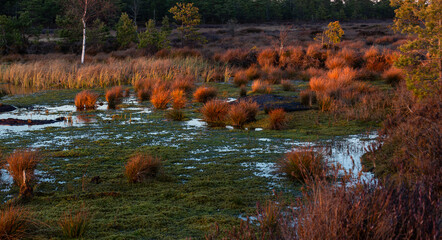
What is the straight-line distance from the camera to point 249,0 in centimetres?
8694

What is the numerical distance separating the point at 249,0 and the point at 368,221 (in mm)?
88005

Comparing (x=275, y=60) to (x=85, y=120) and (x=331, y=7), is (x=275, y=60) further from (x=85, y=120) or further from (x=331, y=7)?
(x=331, y=7)

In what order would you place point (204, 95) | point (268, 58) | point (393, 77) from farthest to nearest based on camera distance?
1. point (268, 58)
2. point (393, 77)
3. point (204, 95)

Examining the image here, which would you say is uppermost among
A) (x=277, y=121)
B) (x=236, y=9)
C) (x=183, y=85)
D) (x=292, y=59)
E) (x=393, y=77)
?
(x=236, y=9)

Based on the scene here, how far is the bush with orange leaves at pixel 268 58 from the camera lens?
72.6 feet

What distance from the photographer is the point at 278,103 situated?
12.0m

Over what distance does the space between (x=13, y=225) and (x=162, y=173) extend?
225 cm

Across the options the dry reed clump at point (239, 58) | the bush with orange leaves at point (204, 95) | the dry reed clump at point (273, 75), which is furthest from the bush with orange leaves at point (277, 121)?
the dry reed clump at point (239, 58)

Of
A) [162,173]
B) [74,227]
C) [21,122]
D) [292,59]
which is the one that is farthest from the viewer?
[292,59]

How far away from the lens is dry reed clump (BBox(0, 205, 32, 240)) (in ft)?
11.9

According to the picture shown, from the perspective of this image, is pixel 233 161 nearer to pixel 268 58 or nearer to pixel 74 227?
pixel 74 227

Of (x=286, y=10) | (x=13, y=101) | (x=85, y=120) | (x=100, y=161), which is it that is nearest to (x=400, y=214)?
(x=100, y=161)

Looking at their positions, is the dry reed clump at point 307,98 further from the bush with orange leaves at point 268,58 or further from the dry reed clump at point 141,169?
the bush with orange leaves at point 268,58

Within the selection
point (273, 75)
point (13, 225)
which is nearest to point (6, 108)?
point (13, 225)
